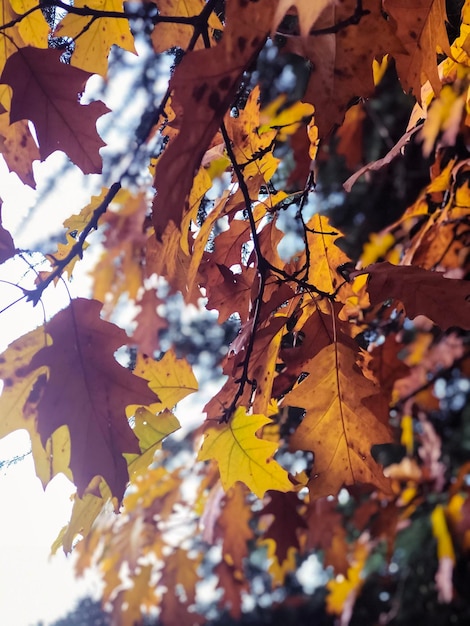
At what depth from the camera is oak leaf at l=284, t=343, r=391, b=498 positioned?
2.72 ft

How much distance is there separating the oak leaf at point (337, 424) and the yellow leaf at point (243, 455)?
44mm

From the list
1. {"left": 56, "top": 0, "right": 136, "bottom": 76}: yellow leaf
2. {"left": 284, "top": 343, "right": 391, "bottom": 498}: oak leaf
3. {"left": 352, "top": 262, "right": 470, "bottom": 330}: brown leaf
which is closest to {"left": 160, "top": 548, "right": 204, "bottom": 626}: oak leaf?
{"left": 284, "top": 343, "right": 391, "bottom": 498}: oak leaf

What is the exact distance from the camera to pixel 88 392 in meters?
0.74

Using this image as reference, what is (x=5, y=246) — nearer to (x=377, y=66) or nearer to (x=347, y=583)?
(x=377, y=66)

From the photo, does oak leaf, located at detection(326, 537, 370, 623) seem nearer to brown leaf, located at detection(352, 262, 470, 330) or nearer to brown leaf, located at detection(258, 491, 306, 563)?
brown leaf, located at detection(258, 491, 306, 563)

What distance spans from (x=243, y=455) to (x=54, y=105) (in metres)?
0.53

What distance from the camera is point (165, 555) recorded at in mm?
2057

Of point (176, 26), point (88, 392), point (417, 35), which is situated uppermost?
point (176, 26)

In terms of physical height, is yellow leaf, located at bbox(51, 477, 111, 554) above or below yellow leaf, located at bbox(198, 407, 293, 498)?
below

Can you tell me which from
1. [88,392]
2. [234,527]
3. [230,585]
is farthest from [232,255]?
[230,585]

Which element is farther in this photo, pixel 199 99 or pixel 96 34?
pixel 96 34

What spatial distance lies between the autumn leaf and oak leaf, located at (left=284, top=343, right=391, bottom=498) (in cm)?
40

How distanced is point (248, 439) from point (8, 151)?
539 millimetres

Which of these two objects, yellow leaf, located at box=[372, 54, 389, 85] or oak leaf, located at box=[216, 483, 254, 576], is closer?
yellow leaf, located at box=[372, 54, 389, 85]
